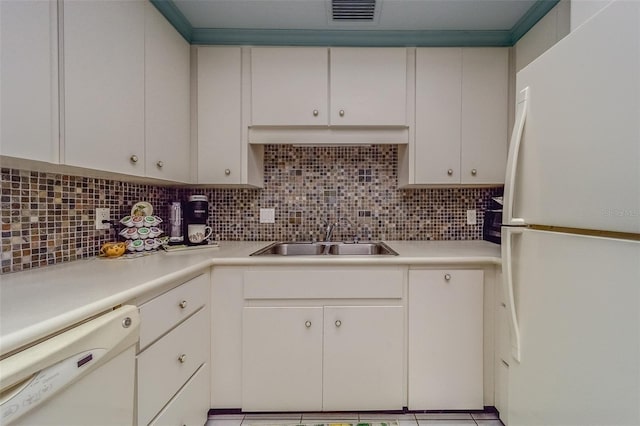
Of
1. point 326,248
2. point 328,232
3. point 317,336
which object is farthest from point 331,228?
point 317,336

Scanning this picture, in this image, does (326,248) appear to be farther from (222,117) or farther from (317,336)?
(222,117)

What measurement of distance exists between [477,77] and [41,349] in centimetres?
234

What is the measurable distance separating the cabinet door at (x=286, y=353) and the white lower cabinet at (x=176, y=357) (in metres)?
0.21

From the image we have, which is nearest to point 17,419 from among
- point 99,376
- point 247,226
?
point 99,376

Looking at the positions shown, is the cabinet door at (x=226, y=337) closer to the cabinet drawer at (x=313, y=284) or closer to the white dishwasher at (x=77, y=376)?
the cabinet drawer at (x=313, y=284)

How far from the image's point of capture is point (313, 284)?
5.45 ft

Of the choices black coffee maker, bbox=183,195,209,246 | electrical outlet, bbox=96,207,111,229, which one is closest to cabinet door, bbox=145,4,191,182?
black coffee maker, bbox=183,195,209,246

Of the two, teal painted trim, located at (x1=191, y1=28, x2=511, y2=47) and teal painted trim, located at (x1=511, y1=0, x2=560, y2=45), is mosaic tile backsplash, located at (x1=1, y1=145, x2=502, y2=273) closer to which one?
teal painted trim, located at (x1=191, y1=28, x2=511, y2=47)

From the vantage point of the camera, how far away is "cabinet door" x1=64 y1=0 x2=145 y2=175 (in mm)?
1111

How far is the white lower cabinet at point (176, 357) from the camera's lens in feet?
3.57

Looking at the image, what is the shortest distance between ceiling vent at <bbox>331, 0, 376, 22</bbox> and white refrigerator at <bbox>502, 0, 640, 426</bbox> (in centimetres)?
106

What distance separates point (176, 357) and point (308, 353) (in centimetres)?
65

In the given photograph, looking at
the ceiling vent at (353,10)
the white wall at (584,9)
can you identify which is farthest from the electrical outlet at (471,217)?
the ceiling vent at (353,10)

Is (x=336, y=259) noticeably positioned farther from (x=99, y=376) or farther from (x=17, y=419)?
(x=17, y=419)
